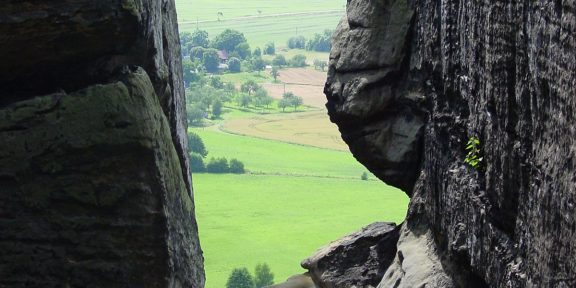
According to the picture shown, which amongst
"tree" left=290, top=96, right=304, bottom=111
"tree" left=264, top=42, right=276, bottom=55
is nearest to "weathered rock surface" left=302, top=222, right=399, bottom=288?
"tree" left=290, top=96, right=304, bottom=111

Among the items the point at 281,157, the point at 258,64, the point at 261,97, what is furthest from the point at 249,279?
the point at 258,64

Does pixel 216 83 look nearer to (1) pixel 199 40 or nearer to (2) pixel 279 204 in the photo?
(1) pixel 199 40

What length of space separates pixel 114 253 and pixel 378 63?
691 centimetres

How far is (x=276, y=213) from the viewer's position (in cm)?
5772

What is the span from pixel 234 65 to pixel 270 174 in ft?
93.9

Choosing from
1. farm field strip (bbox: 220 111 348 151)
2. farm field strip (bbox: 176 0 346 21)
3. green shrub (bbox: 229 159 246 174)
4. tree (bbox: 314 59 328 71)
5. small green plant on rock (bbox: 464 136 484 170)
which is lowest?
green shrub (bbox: 229 159 246 174)

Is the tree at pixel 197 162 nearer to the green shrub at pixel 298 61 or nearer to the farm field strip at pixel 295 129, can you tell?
the farm field strip at pixel 295 129

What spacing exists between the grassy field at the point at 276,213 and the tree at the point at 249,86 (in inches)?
664

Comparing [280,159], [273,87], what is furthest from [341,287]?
[273,87]

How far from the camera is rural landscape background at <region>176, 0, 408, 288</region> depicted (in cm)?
5288

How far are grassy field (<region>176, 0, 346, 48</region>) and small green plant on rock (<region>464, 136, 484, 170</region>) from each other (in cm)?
8788

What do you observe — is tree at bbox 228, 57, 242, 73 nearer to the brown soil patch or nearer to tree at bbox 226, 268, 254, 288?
the brown soil patch

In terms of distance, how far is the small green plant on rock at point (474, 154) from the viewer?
1394 cm

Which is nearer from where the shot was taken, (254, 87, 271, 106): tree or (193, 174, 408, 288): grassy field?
(193, 174, 408, 288): grassy field
